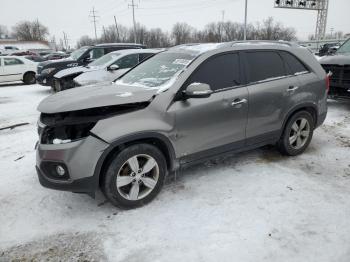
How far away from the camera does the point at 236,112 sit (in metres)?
4.03

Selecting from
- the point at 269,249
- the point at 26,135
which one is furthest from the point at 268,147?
the point at 26,135

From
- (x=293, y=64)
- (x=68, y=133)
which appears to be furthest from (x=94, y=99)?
(x=293, y=64)

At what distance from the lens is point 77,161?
3.08 meters

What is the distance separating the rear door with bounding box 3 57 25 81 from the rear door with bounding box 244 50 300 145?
46.9 feet

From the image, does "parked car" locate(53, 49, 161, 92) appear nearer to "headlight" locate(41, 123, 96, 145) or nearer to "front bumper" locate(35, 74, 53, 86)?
"front bumper" locate(35, 74, 53, 86)

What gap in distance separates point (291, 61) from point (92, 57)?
31.9 ft

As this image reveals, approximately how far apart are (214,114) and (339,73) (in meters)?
5.67

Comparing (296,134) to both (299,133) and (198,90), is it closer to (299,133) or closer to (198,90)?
(299,133)

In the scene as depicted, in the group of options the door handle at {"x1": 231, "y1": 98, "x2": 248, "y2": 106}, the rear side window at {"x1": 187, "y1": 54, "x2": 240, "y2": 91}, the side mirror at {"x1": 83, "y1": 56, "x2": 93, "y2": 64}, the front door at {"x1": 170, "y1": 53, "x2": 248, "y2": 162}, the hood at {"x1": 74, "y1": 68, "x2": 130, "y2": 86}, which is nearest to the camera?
the front door at {"x1": 170, "y1": 53, "x2": 248, "y2": 162}

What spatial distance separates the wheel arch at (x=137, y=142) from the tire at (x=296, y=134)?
1.97m

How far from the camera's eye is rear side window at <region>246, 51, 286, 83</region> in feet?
14.0

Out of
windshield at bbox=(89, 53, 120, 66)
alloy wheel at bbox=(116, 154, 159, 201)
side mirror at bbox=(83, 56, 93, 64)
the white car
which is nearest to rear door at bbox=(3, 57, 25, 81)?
the white car

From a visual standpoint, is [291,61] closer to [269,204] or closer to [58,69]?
[269,204]

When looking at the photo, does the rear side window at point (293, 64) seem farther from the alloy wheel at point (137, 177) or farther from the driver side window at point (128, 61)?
the driver side window at point (128, 61)
